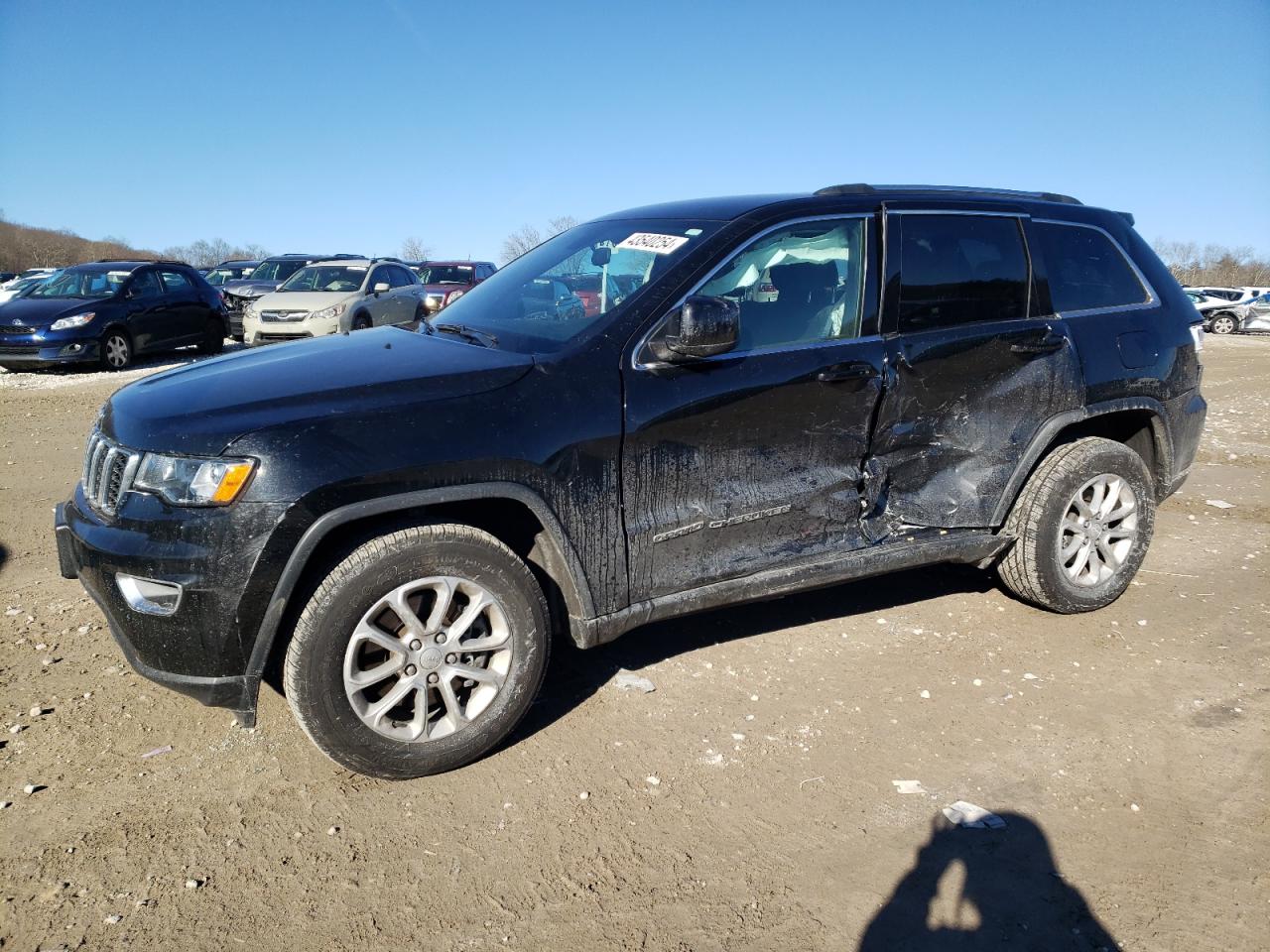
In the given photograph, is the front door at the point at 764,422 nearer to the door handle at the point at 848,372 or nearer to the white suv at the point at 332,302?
the door handle at the point at 848,372

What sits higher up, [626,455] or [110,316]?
[110,316]

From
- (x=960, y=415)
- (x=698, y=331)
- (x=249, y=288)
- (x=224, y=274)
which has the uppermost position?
(x=224, y=274)

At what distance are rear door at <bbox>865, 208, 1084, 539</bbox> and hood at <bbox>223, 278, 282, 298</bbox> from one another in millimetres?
17303

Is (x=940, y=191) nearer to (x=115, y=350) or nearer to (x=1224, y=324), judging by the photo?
(x=115, y=350)

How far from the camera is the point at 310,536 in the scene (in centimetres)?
281

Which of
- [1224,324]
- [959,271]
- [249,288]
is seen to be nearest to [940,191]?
[959,271]

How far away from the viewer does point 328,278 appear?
16438 millimetres

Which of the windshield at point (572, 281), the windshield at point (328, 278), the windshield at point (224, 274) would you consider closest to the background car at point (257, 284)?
the windshield at point (328, 278)

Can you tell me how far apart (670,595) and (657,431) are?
2.03 ft

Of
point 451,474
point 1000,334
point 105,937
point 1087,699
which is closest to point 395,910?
point 105,937

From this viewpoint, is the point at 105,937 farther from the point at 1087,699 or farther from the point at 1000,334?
the point at 1000,334

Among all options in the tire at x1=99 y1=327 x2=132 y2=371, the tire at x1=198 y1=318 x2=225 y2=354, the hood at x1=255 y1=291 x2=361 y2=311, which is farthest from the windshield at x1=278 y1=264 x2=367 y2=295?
the tire at x1=99 y1=327 x2=132 y2=371

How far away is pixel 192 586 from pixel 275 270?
20.9 meters

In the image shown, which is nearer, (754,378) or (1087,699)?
(754,378)
